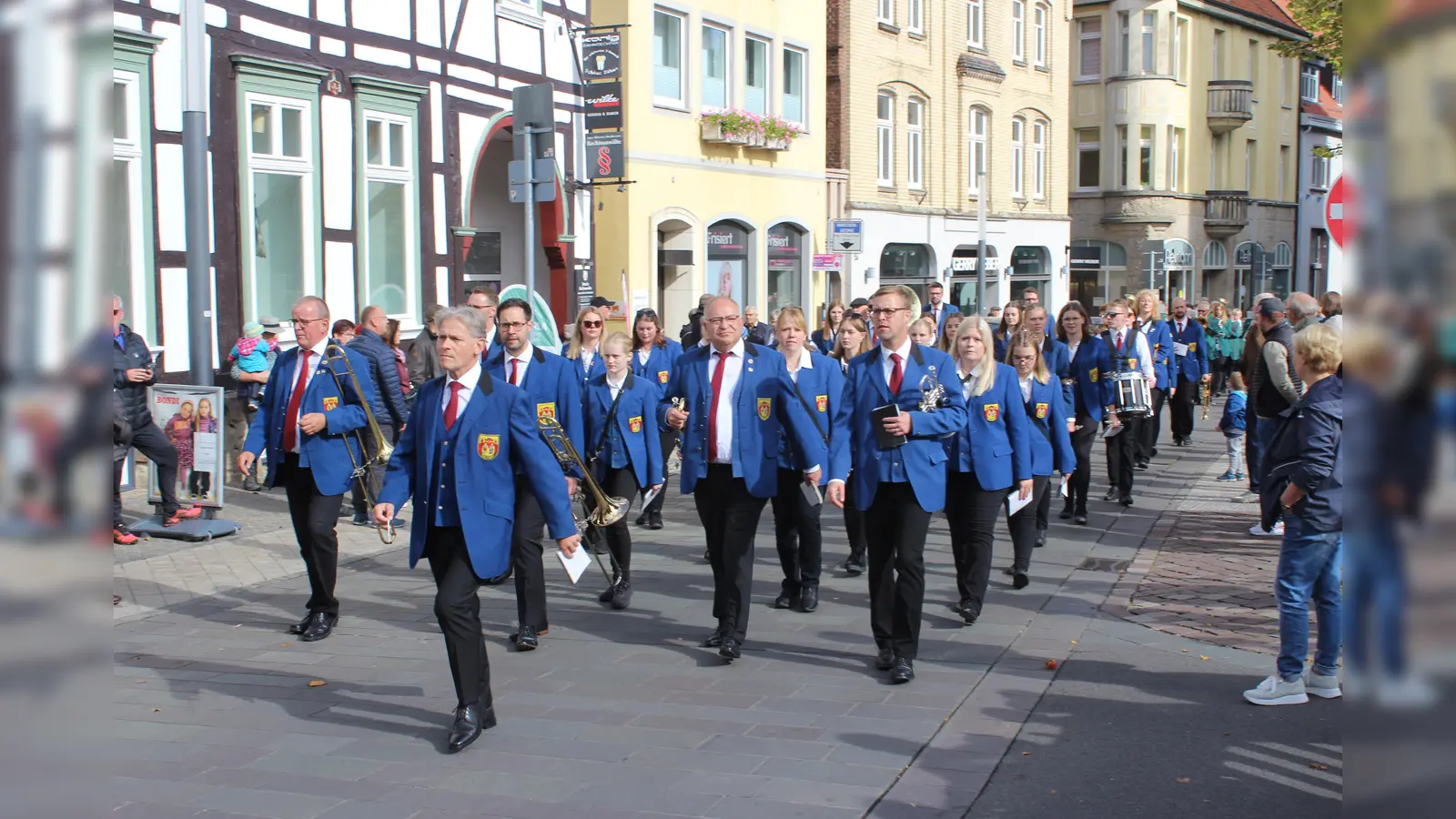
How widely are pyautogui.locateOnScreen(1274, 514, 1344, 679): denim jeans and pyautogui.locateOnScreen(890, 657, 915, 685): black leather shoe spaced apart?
1.64 metres

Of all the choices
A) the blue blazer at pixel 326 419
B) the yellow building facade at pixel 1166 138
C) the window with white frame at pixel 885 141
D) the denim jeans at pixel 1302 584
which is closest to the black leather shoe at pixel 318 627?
the blue blazer at pixel 326 419

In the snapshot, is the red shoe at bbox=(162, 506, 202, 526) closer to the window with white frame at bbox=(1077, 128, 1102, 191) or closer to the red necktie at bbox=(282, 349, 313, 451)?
the red necktie at bbox=(282, 349, 313, 451)

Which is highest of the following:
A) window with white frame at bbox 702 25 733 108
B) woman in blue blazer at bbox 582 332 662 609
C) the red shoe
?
window with white frame at bbox 702 25 733 108

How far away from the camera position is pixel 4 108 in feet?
2.36

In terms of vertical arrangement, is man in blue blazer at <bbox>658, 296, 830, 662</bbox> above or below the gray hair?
→ below

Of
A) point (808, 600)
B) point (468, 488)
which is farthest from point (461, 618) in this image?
point (808, 600)

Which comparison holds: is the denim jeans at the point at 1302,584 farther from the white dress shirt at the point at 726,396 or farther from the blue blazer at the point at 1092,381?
the blue blazer at the point at 1092,381

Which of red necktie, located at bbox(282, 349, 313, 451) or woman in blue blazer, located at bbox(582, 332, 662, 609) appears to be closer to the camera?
red necktie, located at bbox(282, 349, 313, 451)

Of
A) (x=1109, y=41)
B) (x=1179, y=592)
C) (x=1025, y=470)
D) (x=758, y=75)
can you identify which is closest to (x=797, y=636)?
(x=1025, y=470)

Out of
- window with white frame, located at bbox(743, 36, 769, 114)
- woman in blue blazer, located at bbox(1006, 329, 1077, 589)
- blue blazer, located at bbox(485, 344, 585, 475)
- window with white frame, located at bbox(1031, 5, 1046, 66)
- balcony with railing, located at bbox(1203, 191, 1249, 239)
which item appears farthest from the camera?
balcony with railing, located at bbox(1203, 191, 1249, 239)

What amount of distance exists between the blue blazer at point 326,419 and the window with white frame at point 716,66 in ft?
63.6

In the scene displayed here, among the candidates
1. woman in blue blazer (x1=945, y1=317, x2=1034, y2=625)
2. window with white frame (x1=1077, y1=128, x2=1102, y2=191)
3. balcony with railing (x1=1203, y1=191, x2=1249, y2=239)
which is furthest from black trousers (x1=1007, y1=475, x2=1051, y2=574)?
balcony with railing (x1=1203, y1=191, x2=1249, y2=239)

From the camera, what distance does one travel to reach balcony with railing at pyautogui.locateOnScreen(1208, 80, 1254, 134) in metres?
49.3

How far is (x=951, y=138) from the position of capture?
1412 inches
